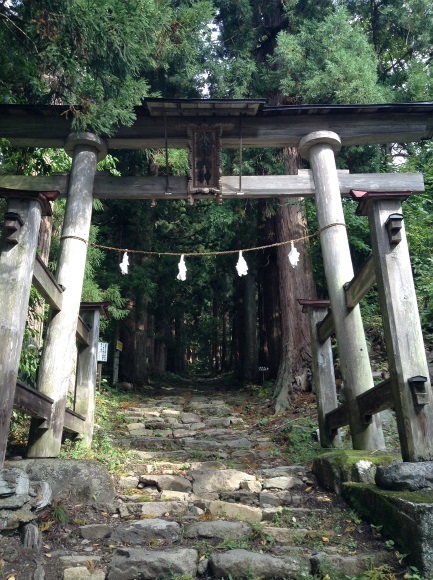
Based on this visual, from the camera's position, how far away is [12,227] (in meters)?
4.59

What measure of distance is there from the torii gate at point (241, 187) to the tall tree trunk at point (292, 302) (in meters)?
3.24

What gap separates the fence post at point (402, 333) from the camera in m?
4.07

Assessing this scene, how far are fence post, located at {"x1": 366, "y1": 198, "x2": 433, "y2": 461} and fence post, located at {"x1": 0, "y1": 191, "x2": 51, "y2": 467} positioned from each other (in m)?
3.17

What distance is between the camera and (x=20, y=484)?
3.73 metres

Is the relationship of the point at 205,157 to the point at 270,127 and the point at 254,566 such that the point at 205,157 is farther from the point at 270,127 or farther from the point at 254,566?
the point at 254,566

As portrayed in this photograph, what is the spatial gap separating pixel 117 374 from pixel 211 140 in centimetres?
768

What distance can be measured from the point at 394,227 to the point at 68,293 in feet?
12.0

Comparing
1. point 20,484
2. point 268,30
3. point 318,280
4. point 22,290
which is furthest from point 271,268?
point 20,484

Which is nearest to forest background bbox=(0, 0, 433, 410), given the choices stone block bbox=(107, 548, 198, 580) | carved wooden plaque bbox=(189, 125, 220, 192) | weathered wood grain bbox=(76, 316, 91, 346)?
weathered wood grain bbox=(76, 316, 91, 346)

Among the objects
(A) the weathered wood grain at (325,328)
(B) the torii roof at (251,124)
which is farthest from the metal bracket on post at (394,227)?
(B) the torii roof at (251,124)

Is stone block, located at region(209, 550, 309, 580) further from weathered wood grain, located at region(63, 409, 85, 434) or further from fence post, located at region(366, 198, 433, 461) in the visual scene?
weathered wood grain, located at region(63, 409, 85, 434)

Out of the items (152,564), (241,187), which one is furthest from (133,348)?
(152,564)

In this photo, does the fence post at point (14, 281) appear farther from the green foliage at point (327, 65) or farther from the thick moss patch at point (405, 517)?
the green foliage at point (327, 65)

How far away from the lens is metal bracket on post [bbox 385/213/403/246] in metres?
4.48
